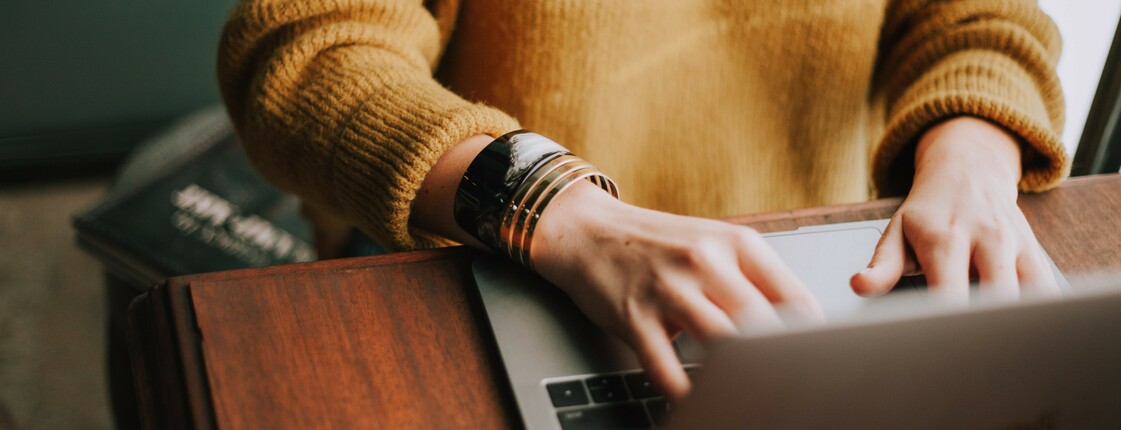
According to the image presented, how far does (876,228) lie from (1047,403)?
0.63 ft

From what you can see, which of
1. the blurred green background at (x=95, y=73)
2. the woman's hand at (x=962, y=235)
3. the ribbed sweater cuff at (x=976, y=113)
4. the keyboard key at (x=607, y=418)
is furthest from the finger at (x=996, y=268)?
the blurred green background at (x=95, y=73)

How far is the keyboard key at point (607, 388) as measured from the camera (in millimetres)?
413

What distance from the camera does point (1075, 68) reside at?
37.1 inches

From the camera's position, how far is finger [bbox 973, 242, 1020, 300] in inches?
19.2

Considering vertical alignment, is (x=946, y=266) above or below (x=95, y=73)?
above

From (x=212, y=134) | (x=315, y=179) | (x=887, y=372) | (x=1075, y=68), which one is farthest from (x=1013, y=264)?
(x=212, y=134)

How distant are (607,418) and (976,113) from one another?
40 centimetres

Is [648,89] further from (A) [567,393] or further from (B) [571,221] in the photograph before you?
(A) [567,393]

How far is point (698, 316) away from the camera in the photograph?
0.42 m

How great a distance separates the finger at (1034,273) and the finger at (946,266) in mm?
32

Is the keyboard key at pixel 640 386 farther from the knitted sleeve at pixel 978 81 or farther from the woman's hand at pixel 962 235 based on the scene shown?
the knitted sleeve at pixel 978 81

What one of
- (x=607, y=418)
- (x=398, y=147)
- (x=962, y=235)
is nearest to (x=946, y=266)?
(x=962, y=235)

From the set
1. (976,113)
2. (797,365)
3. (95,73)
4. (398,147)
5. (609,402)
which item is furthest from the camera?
(95,73)

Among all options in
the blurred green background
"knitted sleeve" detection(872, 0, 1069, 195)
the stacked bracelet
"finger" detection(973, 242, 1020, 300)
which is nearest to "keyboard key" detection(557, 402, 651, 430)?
the stacked bracelet
